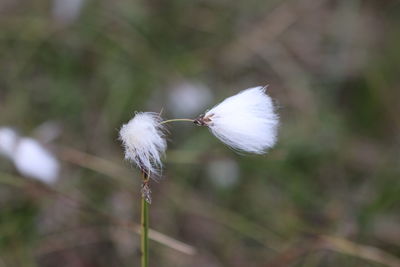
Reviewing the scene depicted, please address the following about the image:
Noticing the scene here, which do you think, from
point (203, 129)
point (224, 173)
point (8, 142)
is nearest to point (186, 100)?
point (203, 129)

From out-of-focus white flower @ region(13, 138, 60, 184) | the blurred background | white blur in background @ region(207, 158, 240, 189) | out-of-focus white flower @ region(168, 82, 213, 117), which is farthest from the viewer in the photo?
out-of-focus white flower @ region(168, 82, 213, 117)

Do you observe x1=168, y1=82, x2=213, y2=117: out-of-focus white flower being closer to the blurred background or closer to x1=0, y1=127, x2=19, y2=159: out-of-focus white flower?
the blurred background

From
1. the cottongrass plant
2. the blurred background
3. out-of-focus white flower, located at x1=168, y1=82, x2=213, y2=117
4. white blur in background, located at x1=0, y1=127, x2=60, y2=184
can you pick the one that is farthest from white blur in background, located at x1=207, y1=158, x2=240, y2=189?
the cottongrass plant

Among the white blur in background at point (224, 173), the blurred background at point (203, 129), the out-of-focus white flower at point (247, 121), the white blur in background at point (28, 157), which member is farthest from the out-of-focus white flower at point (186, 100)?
the out-of-focus white flower at point (247, 121)

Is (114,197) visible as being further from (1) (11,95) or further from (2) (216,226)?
(1) (11,95)

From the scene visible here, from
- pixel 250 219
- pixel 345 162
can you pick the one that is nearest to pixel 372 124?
pixel 345 162

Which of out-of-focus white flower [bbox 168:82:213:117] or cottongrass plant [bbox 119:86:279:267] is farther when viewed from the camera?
out-of-focus white flower [bbox 168:82:213:117]
